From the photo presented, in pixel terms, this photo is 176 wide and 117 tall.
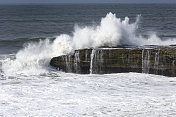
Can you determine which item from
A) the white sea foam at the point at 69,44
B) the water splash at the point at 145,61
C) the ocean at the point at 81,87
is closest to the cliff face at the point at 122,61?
the water splash at the point at 145,61

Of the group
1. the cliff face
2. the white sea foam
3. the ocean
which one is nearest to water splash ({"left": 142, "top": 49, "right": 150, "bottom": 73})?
the cliff face

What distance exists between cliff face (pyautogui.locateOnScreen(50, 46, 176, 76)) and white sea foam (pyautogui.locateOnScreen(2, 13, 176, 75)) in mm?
1666

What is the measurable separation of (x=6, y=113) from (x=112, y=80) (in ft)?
18.8

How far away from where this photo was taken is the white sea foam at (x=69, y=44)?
1836cm

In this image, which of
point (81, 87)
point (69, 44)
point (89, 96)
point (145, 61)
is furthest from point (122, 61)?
point (89, 96)

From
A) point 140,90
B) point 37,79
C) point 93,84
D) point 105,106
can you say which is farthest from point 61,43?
point 105,106

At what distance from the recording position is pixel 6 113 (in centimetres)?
1097

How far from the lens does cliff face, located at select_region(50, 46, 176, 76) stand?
1628 centimetres

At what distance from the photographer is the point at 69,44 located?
1934 centimetres

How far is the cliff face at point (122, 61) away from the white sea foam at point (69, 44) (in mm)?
1666

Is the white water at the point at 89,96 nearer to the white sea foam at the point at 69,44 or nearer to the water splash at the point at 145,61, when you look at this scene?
the water splash at the point at 145,61

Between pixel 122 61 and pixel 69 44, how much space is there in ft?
12.3

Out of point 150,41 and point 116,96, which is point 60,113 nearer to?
point 116,96

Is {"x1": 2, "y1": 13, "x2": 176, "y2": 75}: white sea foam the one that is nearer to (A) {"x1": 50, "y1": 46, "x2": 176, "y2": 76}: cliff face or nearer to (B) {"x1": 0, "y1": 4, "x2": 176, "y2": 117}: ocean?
(B) {"x1": 0, "y1": 4, "x2": 176, "y2": 117}: ocean
